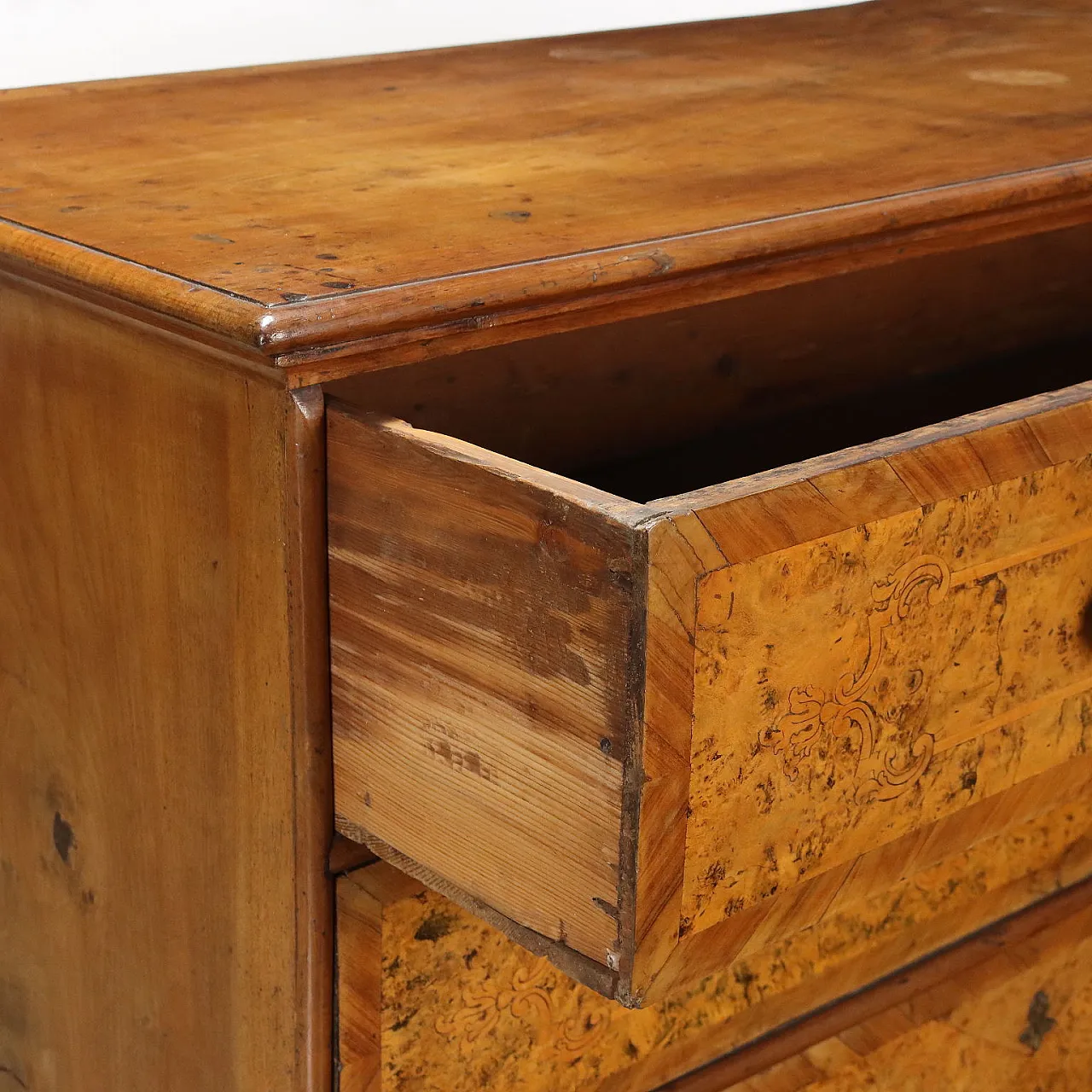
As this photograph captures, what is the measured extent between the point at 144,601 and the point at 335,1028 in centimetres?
22

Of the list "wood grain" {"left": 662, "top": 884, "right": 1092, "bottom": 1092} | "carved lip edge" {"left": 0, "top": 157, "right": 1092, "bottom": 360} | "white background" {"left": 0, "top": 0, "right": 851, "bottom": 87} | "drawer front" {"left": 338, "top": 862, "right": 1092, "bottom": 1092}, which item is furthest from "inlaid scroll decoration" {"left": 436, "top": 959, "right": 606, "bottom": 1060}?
"white background" {"left": 0, "top": 0, "right": 851, "bottom": 87}

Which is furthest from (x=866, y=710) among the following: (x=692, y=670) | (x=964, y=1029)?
(x=964, y=1029)

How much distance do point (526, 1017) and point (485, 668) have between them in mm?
289

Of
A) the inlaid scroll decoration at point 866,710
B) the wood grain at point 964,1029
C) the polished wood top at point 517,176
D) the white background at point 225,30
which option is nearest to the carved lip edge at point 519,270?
the polished wood top at point 517,176

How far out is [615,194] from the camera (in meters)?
0.84

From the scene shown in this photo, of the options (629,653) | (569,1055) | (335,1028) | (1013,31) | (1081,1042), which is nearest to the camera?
(629,653)

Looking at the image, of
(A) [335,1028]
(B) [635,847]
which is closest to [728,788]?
(B) [635,847]

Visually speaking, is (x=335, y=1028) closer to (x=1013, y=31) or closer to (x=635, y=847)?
(x=635, y=847)

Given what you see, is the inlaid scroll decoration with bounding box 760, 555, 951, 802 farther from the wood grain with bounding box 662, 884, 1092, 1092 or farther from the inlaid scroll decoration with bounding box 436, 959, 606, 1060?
the wood grain with bounding box 662, 884, 1092, 1092

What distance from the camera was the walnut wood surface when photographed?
718mm

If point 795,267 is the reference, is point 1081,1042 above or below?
below

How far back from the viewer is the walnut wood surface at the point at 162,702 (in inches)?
28.3

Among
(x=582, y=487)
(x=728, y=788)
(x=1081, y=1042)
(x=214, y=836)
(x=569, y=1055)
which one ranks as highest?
(x=582, y=487)

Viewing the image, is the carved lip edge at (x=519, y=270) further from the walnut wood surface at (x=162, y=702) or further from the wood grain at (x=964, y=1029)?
the wood grain at (x=964, y=1029)
